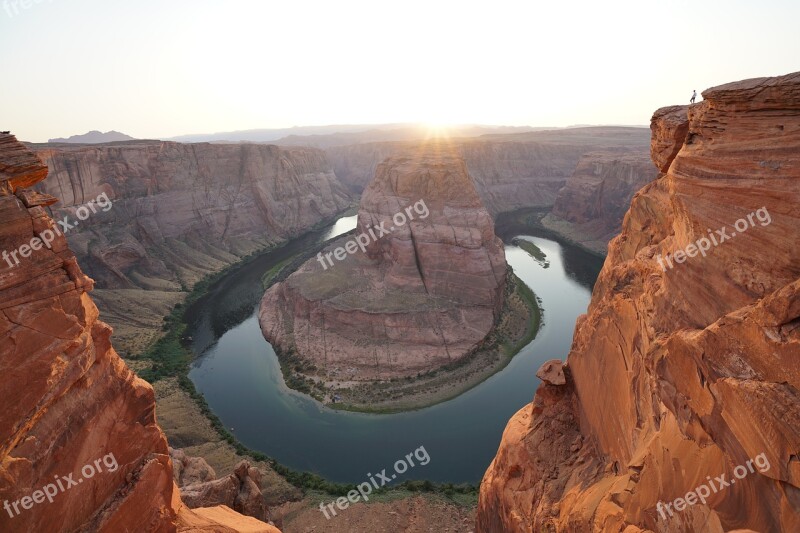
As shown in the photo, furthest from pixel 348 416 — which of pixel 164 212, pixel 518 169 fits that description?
pixel 518 169

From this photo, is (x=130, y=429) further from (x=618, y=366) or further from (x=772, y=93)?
(x=772, y=93)

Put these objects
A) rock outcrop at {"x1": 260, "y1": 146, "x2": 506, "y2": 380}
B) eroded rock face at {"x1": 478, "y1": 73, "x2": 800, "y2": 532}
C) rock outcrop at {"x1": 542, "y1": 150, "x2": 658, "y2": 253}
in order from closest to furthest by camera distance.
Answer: eroded rock face at {"x1": 478, "y1": 73, "x2": 800, "y2": 532}
rock outcrop at {"x1": 260, "y1": 146, "x2": 506, "y2": 380}
rock outcrop at {"x1": 542, "y1": 150, "x2": 658, "y2": 253}

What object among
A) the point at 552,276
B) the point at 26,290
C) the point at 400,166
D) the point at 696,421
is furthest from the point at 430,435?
the point at 552,276

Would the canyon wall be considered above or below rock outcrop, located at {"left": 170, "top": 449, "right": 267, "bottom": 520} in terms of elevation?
above

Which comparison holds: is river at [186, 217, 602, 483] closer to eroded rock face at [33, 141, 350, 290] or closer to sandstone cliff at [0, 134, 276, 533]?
eroded rock face at [33, 141, 350, 290]

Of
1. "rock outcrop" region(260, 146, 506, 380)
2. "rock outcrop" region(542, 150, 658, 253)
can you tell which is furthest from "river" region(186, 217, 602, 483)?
"rock outcrop" region(542, 150, 658, 253)
